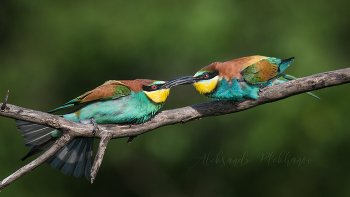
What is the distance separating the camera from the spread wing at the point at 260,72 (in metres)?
2.84

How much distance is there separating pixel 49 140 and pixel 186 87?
3246mm

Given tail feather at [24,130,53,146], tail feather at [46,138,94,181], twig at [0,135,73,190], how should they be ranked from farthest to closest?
tail feather at [46,138,94,181], tail feather at [24,130,53,146], twig at [0,135,73,190]

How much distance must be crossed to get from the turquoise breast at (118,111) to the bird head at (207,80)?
451mm

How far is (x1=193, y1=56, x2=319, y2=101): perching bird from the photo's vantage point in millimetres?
2775

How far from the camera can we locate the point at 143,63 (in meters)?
5.64

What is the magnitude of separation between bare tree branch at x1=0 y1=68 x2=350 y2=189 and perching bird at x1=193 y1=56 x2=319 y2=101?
0.09m

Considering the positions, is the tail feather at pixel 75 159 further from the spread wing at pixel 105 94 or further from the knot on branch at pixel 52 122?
the knot on branch at pixel 52 122

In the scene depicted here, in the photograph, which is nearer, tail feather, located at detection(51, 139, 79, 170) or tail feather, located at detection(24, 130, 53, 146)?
tail feather, located at detection(24, 130, 53, 146)

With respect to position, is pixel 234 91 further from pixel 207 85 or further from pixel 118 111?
pixel 118 111

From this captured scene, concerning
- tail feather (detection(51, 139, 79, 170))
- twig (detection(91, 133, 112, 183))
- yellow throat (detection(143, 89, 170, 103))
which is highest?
yellow throat (detection(143, 89, 170, 103))

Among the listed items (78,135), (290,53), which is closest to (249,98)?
(78,135)

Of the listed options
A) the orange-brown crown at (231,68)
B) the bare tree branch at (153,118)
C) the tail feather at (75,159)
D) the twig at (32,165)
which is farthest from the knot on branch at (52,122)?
the orange-brown crown at (231,68)

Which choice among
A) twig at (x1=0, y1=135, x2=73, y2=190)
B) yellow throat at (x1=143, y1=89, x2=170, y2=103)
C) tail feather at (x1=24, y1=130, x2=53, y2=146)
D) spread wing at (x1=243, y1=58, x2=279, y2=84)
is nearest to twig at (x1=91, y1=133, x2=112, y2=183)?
twig at (x1=0, y1=135, x2=73, y2=190)

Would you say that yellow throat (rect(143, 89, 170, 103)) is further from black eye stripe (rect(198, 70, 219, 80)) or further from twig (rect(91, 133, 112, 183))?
twig (rect(91, 133, 112, 183))
